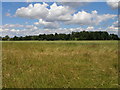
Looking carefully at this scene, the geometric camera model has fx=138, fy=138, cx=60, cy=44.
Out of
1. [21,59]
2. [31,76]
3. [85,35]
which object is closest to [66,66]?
[31,76]

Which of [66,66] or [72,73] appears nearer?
[72,73]

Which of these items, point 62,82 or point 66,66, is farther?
point 66,66

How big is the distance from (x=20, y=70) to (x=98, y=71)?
3636 mm

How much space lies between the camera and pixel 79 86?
4992 millimetres

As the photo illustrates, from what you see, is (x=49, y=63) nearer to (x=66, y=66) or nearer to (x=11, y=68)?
(x=66, y=66)

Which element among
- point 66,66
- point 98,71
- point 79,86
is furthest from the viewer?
point 66,66

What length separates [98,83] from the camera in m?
5.25

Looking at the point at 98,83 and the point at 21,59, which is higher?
the point at 21,59

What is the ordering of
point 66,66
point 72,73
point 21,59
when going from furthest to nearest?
1. point 21,59
2. point 66,66
3. point 72,73

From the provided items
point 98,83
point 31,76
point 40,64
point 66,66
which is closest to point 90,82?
point 98,83

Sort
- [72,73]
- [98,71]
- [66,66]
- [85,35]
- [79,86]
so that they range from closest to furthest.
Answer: [79,86] < [72,73] < [98,71] < [66,66] < [85,35]

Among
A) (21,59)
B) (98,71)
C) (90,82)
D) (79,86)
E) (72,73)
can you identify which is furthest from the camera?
(21,59)

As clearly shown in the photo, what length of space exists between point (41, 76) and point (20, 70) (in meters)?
1.25

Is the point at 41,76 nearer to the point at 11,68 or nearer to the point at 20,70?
the point at 20,70
